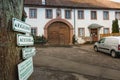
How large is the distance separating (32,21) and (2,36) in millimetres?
31897

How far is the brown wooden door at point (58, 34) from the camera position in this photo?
34906mm

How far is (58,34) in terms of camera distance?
35.3 metres

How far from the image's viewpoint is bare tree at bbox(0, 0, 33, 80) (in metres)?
2.68

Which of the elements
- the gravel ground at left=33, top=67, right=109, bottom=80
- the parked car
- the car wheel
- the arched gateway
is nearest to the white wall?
the arched gateway

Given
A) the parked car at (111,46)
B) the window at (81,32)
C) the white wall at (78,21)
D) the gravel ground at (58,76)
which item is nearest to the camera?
the gravel ground at (58,76)

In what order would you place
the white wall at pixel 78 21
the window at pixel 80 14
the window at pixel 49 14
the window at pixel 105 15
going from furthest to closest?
1. the window at pixel 105 15
2. the window at pixel 80 14
3. the window at pixel 49 14
4. the white wall at pixel 78 21

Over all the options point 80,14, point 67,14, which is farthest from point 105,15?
point 67,14

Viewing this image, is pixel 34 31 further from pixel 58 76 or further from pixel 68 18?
pixel 58 76

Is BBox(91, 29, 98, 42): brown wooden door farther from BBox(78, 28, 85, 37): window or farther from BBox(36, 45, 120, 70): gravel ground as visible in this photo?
BBox(36, 45, 120, 70): gravel ground

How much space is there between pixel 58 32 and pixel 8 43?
107ft

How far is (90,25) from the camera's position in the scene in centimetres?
3672

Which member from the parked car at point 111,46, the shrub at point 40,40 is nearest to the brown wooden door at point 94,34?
the shrub at point 40,40

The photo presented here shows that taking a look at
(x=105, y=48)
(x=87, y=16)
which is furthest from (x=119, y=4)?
(x=105, y=48)

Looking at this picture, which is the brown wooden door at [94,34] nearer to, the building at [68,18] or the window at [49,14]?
the building at [68,18]
